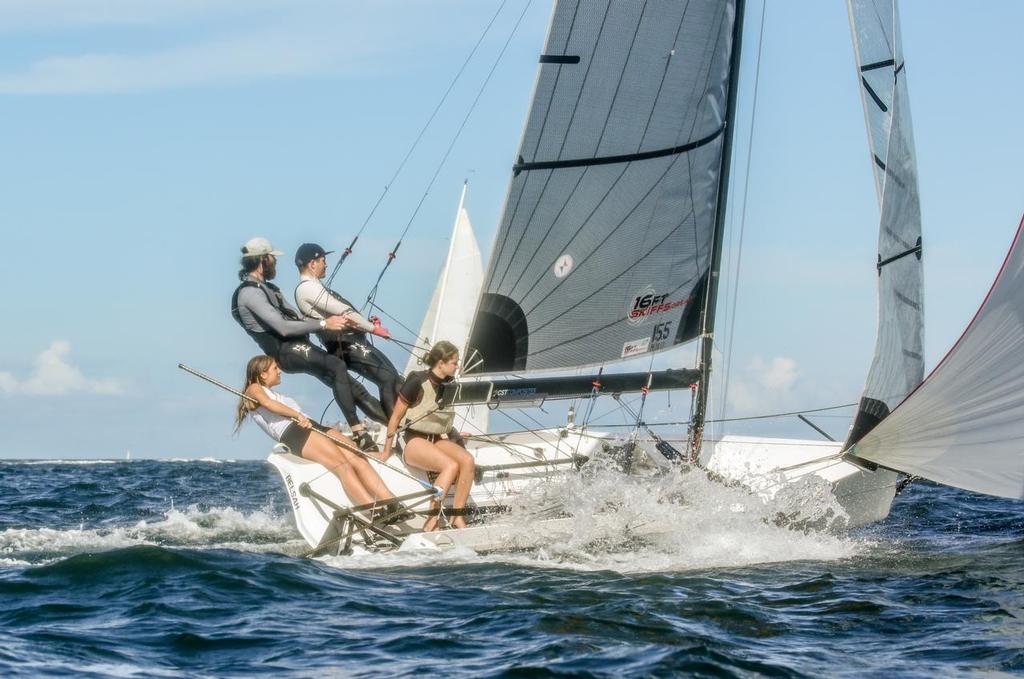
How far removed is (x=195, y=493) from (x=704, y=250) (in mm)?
10122

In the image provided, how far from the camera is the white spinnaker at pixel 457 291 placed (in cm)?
1658

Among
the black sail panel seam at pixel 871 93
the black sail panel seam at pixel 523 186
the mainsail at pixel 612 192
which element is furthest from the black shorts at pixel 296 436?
the black sail panel seam at pixel 871 93

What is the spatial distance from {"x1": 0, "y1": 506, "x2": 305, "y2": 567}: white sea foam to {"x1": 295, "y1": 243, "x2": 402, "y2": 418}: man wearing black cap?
148cm

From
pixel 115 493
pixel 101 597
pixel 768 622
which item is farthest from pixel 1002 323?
pixel 115 493

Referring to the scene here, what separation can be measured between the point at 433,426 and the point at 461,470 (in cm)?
43

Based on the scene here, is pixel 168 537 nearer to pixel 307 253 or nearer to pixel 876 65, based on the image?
pixel 307 253

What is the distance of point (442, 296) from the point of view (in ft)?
54.7

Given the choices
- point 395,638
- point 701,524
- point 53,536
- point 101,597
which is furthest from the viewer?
point 53,536

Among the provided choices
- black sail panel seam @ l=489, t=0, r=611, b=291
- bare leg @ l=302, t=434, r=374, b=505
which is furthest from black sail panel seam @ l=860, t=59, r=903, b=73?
bare leg @ l=302, t=434, r=374, b=505

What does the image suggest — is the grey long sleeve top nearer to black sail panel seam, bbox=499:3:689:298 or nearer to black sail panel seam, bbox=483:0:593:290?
black sail panel seam, bbox=483:0:593:290

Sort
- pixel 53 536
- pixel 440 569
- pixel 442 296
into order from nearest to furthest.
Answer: pixel 440 569
pixel 53 536
pixel 442 296

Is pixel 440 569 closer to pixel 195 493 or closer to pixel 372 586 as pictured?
pixel 372 586

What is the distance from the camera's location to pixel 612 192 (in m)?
11.1

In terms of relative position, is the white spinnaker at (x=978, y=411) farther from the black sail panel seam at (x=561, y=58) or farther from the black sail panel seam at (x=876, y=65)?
the black sail panel seam at (x=561, y=58)
